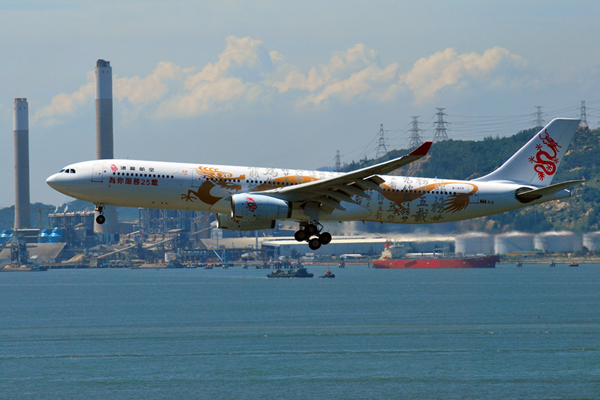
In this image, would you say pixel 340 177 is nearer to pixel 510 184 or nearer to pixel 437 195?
pixel 437 195

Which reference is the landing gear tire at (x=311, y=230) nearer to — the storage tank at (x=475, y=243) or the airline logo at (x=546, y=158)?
the airline logo at (x=546, y=158)

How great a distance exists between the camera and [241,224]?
46.0 metres

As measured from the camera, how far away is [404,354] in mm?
107250

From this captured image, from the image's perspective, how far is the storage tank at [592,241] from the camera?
176m

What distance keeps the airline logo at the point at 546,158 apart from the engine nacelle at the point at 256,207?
19.8 metres

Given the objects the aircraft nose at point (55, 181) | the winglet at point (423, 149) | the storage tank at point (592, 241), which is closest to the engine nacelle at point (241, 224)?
the aircraft nose at point (55, 181)

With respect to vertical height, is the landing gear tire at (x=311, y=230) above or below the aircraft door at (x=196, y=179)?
below

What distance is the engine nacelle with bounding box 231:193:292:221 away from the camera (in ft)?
144

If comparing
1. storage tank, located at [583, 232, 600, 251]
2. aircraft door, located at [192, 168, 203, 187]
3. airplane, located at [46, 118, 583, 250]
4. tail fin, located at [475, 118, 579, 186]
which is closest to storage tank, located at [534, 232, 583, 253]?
storage tank, located at [583, 232, 600, 251]

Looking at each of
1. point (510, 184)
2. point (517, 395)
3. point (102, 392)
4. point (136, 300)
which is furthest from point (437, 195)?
point (136, 300)

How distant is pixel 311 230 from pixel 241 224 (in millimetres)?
4378

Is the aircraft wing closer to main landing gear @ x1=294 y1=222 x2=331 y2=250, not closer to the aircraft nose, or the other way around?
main landing gear @ x1=294 y1=222 x2=331 y2=250

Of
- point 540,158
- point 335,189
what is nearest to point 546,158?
point 540,158

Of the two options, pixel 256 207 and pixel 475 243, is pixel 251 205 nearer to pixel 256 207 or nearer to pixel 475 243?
pixel 256 207
